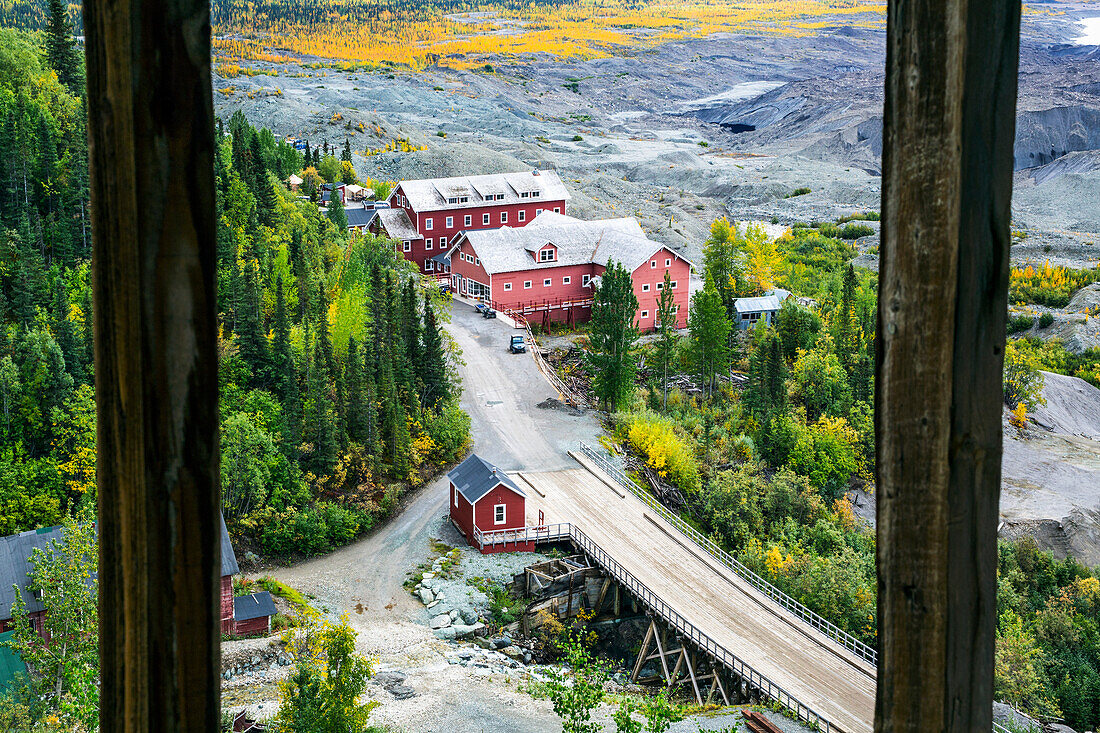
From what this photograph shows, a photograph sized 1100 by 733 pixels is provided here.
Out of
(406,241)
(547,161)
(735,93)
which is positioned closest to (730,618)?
(406,241)

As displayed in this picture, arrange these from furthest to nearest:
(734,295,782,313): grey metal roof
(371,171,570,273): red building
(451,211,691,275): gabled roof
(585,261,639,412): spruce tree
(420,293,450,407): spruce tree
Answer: (371,171,570,273): red building, (734,295,782,313): grey metal roof, (451,211,691,275): gabled roof, (585,261,639,412): spruce tree, (420,293,450,407): spruce tree

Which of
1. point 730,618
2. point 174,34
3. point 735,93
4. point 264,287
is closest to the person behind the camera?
point 174,34

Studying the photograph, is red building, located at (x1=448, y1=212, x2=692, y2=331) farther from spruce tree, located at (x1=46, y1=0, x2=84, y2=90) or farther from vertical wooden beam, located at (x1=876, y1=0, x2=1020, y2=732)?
vertical wooden beam, located at (x1=876, y1=0, x2=1020, y2=732)

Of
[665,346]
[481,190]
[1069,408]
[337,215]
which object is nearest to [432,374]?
[665,346]

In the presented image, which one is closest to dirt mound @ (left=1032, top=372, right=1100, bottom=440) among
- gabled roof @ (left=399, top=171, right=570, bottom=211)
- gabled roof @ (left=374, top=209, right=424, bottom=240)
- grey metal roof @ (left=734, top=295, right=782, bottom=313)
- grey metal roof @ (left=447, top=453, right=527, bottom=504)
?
grey metal roof @ (left=734, top=295, right=782, bottom=313)

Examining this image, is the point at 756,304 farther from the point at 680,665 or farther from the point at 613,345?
the point at 680,665

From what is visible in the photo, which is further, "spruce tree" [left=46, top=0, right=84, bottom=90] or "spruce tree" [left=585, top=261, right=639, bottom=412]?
"spruce tree" [left=46, top=0, right=84, bottom=90]

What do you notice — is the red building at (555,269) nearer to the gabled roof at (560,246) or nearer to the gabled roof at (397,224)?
the gabled roof at (560,246)

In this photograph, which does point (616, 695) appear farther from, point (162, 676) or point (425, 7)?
point (425, 7)
